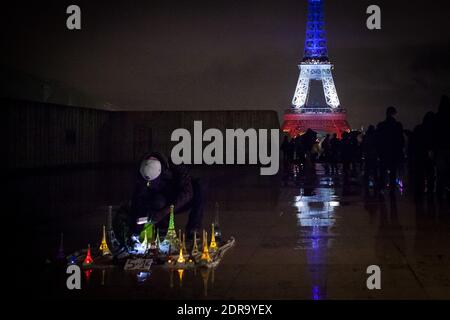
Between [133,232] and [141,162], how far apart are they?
754mm

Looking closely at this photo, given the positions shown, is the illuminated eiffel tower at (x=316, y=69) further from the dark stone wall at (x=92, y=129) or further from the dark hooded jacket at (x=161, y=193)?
the dark hooded jacket at (x=161, y=193)

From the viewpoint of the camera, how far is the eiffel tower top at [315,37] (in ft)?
256

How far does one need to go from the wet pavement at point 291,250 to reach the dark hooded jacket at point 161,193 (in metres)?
0.82

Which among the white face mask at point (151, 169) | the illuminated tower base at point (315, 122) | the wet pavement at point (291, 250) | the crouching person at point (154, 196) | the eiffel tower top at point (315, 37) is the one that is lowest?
the wet pavement at point (291, 250)

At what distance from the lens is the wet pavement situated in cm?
461

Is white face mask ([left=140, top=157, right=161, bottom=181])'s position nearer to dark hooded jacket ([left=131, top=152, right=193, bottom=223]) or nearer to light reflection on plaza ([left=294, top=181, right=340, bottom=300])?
dark hooded jacket ([left=131, top=152, right=193, bottom=223])

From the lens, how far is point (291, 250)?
6426 mm

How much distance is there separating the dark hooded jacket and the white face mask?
0.19ft

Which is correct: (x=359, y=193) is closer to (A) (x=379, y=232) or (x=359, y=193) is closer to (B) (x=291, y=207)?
(B) (x=291, y=207)

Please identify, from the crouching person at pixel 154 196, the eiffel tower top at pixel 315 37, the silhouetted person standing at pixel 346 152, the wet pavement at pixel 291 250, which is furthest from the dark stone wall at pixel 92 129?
the eiffel tower top at pixel 315 37

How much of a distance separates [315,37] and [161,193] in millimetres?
75091

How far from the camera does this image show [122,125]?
38844mm
